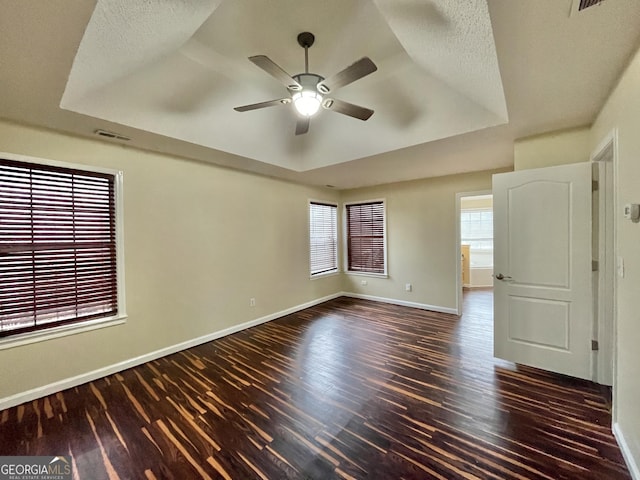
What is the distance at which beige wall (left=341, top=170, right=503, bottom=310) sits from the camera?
4570 millimetres

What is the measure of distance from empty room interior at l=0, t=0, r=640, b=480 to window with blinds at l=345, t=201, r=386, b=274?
64.5 inches

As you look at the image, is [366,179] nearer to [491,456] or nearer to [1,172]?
[491,456]

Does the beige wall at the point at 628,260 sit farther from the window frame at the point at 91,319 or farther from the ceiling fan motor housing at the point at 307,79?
the window frame at the point at 91,319

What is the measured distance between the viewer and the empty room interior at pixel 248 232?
161 centimetres

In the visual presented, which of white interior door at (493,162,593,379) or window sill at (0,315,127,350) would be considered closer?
window sill at (0,315,127,350)

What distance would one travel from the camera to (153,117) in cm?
254

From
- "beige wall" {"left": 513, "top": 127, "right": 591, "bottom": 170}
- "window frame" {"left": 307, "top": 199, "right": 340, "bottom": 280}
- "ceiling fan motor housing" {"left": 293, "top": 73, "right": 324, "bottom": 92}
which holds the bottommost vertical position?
"window frame" {"left": 307, "top": 199, "right": 340, "bottom": 280}

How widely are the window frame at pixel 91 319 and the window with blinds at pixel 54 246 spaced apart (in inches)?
1.3

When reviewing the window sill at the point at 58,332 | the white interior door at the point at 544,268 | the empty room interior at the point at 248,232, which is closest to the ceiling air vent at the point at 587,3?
the empty room interior at the point at 248,232

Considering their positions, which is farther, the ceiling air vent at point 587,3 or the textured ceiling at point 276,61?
the textured ceiling at point 276,61

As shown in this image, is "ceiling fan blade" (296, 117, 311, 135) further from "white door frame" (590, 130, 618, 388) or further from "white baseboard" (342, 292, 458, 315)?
"white baseboard" (342, 292, 458, 315)

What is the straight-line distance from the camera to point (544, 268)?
2574mm

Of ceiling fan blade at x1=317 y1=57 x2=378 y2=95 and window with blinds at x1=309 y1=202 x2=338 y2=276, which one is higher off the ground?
ceiling fan blade at x1=317 y1=57 x2=378 y2=95

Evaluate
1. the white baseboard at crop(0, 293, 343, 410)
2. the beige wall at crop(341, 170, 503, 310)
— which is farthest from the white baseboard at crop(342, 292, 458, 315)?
the white baseboard at crop(0, 293, 343, 410)
